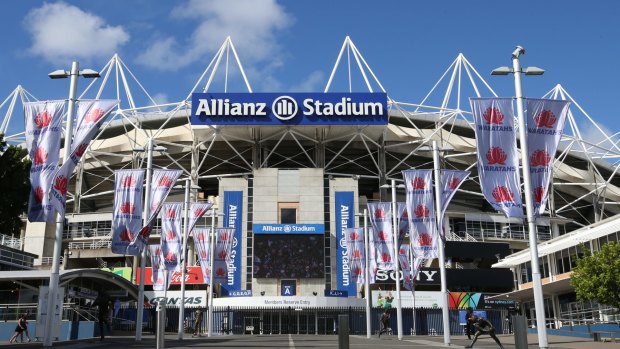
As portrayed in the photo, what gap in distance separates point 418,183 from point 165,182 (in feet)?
40.9

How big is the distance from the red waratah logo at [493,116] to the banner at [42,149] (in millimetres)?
15040

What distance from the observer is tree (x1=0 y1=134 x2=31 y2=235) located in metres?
31.2

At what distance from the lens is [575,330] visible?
41500mm

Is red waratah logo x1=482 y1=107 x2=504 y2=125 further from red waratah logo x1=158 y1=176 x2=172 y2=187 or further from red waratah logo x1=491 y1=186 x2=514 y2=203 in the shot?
red waratah logo x1=158 y1=176 x2=172 y2=187

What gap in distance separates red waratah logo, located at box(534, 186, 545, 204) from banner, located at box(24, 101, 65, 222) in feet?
54.1

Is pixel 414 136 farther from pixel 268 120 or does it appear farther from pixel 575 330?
pixel 575 330

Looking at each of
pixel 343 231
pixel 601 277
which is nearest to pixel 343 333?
pixel 601 277

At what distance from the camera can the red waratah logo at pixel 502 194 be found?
21.2 meters

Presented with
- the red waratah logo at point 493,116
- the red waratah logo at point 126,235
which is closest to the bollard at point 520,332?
the red waratah logo at point 493,116

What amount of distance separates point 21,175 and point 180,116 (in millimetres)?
55519

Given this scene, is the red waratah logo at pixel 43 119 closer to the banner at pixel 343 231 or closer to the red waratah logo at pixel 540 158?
the red waratah logo at pixel 540 158

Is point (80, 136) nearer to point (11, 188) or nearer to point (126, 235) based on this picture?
point (126, 235)

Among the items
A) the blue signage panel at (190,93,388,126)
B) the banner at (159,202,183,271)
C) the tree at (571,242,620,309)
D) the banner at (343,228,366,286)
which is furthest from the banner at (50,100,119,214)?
the blue signage panel at (190,93,388,126)

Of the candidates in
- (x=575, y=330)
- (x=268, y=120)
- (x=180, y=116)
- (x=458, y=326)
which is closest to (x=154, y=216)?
(x=575, y=330)
